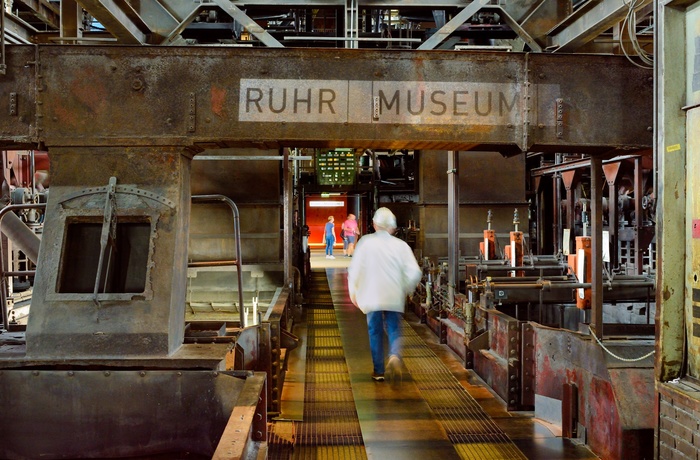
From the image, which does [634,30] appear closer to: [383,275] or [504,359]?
[383,275]

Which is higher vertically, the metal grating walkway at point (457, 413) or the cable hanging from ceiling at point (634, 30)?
the cable hanging from ceiling at point (634, 30)

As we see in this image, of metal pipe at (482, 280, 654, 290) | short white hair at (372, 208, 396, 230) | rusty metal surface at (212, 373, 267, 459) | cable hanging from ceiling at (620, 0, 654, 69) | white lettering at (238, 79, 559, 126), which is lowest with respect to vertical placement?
rusty metal surface at (212, 373, 267, 459)

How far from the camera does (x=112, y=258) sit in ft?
15.0

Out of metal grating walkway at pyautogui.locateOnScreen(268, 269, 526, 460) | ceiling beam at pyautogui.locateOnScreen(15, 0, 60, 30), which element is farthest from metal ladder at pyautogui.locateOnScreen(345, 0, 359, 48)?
ceiling beam at pyautogui.locateOnScreen(15, 0, 60, 30)

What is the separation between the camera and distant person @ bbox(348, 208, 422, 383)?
224 inches

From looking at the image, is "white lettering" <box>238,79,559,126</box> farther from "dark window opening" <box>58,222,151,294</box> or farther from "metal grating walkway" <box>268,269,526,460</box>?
"metal grating walkway" <box>268,269,526,460</box>

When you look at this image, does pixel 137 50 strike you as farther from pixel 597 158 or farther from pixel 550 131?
pixel 597 158

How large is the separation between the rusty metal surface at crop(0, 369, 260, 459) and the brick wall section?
2965mm

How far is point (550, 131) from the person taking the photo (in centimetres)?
483

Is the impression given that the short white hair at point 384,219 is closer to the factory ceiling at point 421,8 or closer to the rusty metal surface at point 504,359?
the factory ceiling at point 421,8

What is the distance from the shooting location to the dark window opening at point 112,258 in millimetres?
4613

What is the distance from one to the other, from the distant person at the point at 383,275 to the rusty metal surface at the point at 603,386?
1.55m

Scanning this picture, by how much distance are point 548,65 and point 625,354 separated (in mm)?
2981

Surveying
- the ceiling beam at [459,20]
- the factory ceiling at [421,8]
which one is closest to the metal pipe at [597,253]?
the factory ceiling at [421,8]
